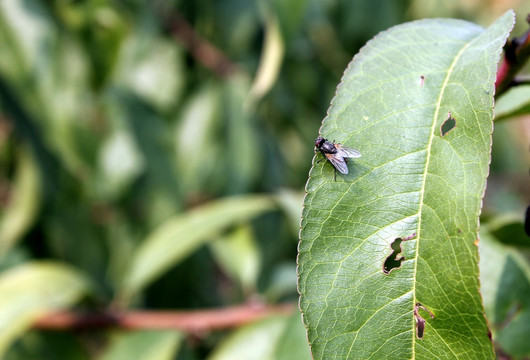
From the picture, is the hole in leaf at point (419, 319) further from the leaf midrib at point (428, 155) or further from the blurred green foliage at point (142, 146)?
the blurred green foliage at point (142, 146)

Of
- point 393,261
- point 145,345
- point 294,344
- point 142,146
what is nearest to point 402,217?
point 393,261

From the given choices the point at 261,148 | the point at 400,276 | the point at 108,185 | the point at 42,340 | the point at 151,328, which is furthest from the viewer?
the point at 261,148

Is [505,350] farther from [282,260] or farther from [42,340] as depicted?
[282,260]

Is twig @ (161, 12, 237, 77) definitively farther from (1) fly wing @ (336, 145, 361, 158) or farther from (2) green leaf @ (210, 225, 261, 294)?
(1) fly wing @ (336, 145, 361, 158)

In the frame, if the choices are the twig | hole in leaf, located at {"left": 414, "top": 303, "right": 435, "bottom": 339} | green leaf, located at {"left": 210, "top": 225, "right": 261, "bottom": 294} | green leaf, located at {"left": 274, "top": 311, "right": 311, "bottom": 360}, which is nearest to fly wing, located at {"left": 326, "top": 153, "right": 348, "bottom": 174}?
hole in leaf, located at {"left": 414, "top": 303, "right": 435, "bottom": 339}

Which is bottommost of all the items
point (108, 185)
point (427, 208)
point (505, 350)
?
point (505, 350)

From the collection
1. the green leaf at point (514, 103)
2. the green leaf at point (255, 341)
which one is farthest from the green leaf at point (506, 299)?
the green leaf at point (255, 341)

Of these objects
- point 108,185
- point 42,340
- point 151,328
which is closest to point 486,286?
point 151,328
